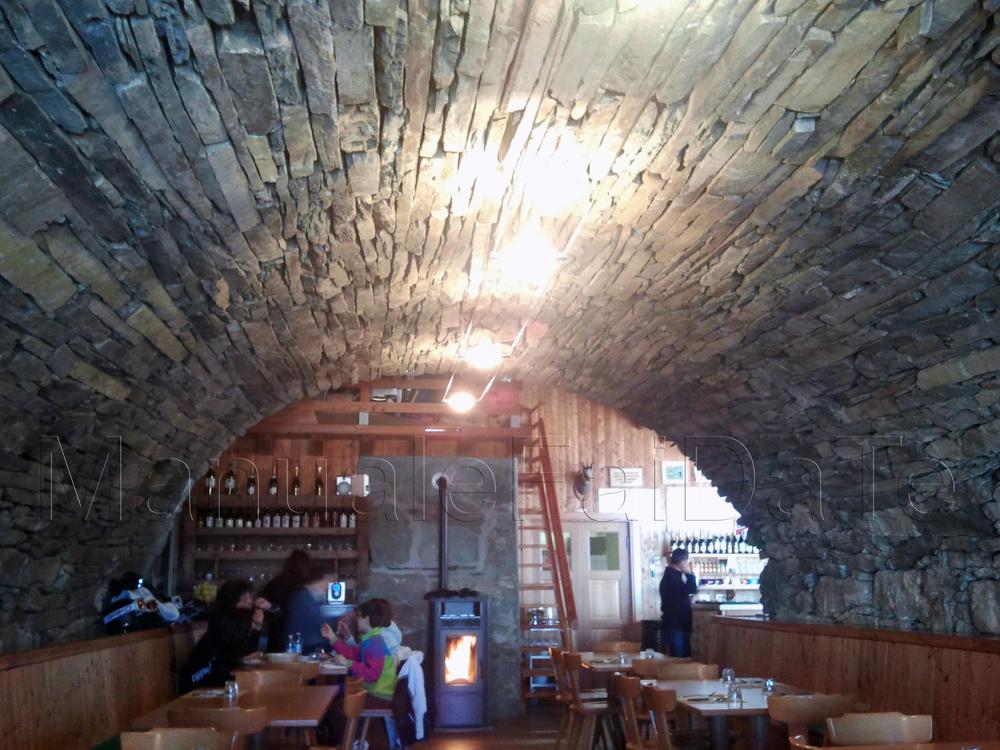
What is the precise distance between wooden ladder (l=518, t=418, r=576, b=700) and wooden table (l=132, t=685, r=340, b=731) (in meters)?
4.86

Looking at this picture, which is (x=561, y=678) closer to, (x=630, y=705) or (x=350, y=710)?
(x=630, y=705)

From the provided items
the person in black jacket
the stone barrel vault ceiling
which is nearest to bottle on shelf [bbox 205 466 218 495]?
the person in black jacket

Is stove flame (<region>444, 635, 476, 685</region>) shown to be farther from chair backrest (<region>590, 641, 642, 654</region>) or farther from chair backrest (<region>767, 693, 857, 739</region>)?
chair backrest (<region>767, 693, 857, 739</region>)

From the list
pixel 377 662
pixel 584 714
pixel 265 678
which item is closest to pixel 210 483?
pixel 377 662

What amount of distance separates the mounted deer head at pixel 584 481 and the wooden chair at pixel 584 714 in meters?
5.37

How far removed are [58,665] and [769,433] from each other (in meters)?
5.07

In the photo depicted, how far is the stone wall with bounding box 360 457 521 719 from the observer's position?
31.3ft

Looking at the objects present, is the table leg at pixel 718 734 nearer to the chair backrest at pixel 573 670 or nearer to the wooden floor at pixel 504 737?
the chair backrest at pixel 573 670

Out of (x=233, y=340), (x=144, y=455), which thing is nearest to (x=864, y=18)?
(x=233, y=340)

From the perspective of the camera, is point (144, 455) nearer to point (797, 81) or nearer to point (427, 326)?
point (427, 326)

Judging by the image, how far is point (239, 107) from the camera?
334cm

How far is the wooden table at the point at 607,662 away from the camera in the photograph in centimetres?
708

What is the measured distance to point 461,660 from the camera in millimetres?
9273

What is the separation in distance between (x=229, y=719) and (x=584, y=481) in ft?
27.8
